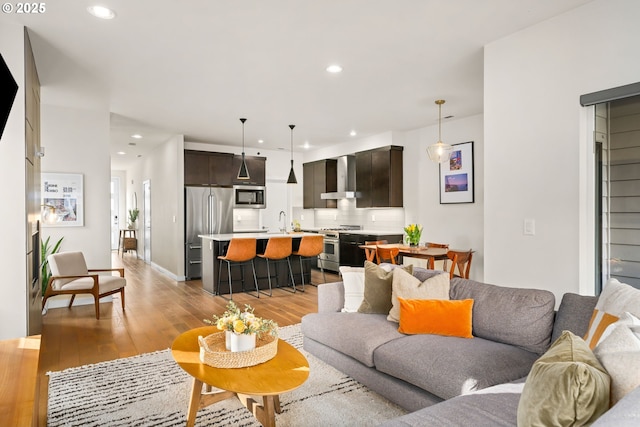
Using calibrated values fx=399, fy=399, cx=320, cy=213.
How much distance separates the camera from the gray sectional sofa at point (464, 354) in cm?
175

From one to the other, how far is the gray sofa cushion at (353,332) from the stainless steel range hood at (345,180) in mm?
4793

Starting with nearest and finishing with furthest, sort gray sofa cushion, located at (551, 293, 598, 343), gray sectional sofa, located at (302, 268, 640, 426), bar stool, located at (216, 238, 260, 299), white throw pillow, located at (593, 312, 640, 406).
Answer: white throw pillow, located at (593, 312, 640, 406)
gray sectional sofa, located at (302, 268, 640, 426)
gray sofa cushion, located at (551, 293, 598, 343)
bar stool, located at (216, 238, 260, 299)

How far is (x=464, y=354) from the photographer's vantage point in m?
A: 2.28

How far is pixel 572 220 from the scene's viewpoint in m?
2.90

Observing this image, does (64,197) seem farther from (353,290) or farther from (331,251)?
(331,251)

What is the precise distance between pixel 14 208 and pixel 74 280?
2110 mm

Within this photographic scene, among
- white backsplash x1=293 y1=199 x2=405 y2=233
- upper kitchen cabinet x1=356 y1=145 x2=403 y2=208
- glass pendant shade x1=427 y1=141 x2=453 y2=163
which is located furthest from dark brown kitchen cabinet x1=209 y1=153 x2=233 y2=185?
glass pendant shade x1=427 y1=141 x2=453 y2=163

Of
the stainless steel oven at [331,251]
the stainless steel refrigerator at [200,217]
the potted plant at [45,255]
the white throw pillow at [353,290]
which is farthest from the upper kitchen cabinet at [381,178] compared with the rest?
the potted plant at [45,255]

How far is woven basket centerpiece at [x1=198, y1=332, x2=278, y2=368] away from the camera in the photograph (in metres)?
2.17

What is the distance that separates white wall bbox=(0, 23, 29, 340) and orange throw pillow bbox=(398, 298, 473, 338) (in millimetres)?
2929

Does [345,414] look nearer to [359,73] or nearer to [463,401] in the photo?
[463,401]

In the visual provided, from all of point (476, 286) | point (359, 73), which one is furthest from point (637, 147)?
point (359, 73)

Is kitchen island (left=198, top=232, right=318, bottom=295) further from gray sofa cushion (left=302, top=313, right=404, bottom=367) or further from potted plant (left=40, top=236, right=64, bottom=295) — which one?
gray sofa cushion (left=302, top=313, right=404, bottom=367)

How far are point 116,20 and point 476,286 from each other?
330cm
